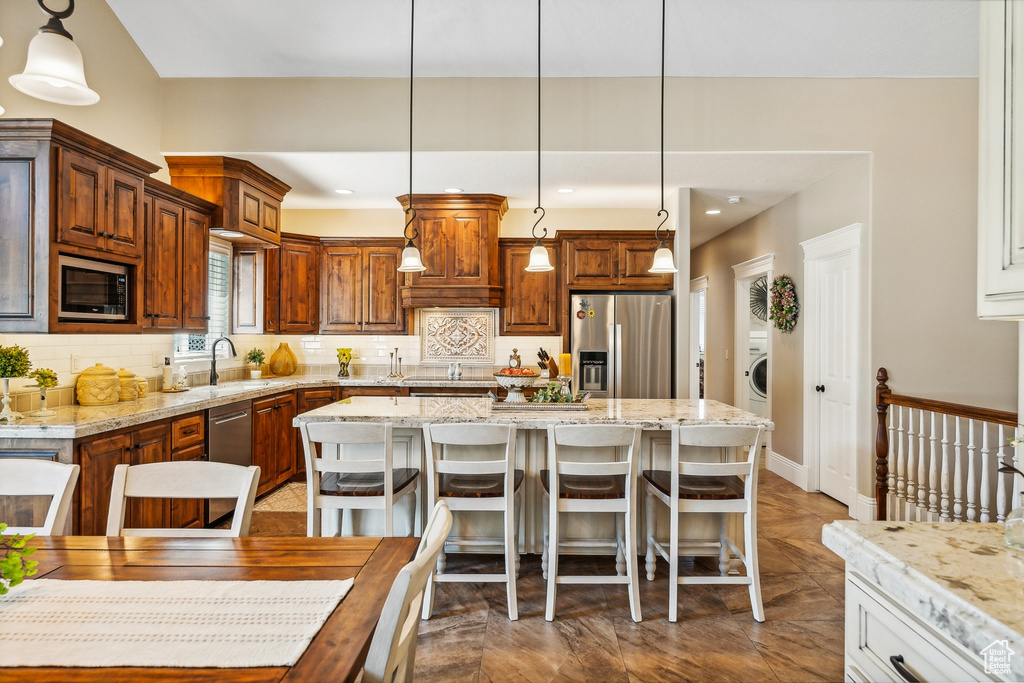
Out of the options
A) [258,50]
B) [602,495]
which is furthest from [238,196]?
[602,495]

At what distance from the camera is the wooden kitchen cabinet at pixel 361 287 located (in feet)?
19.1

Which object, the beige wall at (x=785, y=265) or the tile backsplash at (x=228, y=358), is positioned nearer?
the tile backsplash at (x=228, y=358)

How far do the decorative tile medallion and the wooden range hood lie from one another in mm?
497

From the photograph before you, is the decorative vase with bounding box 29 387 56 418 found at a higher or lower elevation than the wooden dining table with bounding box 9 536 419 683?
higher

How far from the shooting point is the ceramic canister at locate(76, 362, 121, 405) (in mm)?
3328

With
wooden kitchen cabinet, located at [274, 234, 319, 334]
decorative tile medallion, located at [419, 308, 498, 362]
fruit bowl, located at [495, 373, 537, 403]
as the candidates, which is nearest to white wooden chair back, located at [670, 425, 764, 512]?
fruit bowl, located at [495, 373, 537, 403]

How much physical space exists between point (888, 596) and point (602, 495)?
5.52 ft

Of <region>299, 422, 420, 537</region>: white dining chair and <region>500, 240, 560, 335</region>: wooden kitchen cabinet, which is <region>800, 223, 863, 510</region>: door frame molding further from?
<region>299, 422, 420, 537</region>: white dining chair

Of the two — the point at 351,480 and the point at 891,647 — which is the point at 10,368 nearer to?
the point at 351,480

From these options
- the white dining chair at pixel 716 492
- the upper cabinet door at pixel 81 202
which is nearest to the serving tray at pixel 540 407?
the white dining chair at pixel 716 492

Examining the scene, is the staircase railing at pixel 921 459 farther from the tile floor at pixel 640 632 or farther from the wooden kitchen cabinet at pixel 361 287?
the wooden kitchen cabinet at pixel 361 287

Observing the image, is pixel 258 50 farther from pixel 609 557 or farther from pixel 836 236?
pixel 836 236

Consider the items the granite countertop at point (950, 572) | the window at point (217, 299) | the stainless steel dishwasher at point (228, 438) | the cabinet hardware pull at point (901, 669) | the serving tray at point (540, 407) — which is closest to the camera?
the granite countertop at point (950, 572)

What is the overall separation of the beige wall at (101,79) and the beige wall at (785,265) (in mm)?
5223
